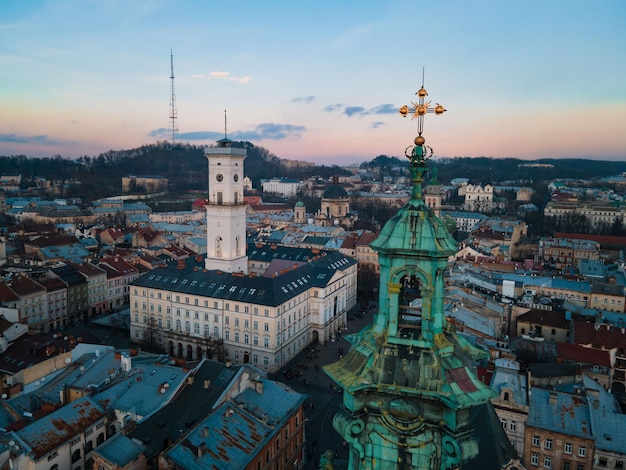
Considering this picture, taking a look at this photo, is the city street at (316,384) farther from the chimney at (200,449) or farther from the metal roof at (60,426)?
the metal roof at (60,426)

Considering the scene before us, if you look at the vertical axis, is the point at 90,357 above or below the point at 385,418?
below

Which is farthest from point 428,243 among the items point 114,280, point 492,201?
point 492,201

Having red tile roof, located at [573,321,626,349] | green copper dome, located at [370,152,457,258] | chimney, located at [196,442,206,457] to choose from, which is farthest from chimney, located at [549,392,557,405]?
green copper dome, located at [370,152,457,258]

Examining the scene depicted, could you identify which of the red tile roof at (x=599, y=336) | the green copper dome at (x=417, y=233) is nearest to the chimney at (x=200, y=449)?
the green copper dome at (x=417, y=233)

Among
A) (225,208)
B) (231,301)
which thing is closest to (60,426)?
(231,301)

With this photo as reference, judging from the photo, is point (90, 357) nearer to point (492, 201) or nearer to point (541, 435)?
point (541, 435)

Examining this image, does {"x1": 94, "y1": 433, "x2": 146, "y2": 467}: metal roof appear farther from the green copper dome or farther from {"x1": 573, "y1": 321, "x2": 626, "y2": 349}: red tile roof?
{"x1": 573, "y1": 321, "x2": 626, "y2": 349}: red tile roof
